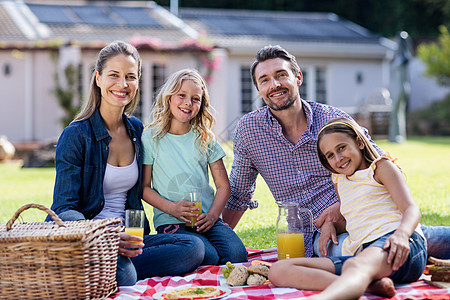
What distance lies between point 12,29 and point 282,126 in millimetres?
13950

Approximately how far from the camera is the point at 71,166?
12.1ft

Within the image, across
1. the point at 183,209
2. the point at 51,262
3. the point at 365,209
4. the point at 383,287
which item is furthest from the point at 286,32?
the point at 51,262

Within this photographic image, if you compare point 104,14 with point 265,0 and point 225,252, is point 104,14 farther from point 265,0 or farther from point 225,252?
point 225,252

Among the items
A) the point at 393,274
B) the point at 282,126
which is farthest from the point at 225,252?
the point at 393,274

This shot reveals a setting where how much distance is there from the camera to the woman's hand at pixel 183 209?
386cm

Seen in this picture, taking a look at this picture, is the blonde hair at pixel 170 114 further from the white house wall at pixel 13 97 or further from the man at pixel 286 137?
the white house wall at pixel 13 97

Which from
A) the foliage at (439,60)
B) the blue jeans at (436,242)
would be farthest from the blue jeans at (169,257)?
the foliage at (439,60)

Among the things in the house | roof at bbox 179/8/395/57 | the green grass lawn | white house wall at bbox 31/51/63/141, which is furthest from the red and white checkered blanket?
roof at bbox 179/8/395/57

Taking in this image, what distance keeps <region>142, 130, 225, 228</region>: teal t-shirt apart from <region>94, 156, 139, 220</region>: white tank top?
8.6 inches

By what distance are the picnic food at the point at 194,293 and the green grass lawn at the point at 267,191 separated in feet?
3.83

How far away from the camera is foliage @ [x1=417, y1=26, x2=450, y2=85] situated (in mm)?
20344

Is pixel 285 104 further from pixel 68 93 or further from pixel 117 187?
pixel 68 93

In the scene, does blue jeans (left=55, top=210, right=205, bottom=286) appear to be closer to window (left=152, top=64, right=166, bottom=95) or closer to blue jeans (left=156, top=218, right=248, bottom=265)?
blue jeans (left=156, top=218, right=248, bottom=265)

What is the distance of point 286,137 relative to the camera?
13.7 feet
